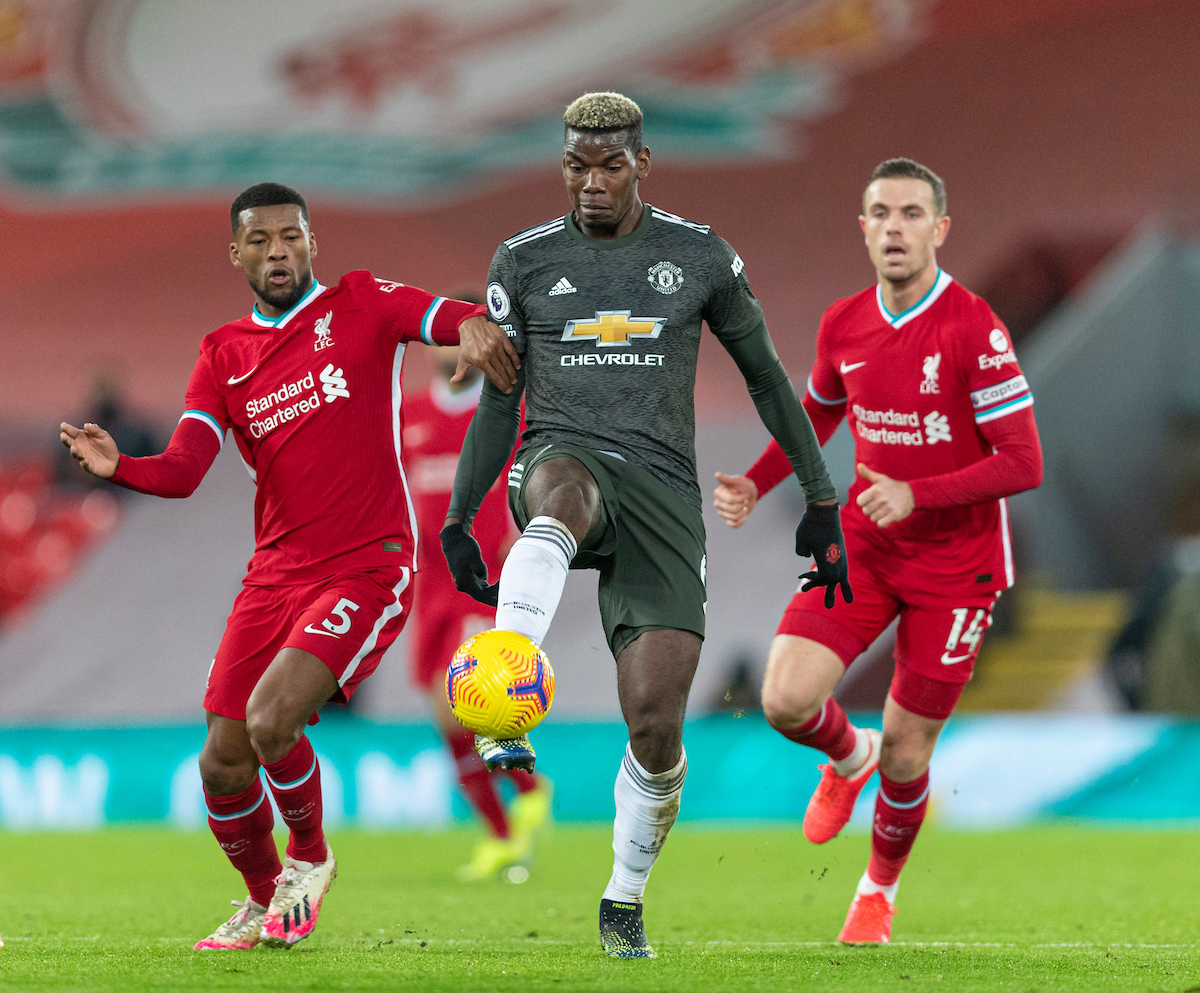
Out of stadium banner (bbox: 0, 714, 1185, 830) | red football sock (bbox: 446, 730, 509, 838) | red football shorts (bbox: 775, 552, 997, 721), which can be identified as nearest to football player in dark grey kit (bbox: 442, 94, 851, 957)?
red football shorts (bbox: 775, 552, 997, 721)

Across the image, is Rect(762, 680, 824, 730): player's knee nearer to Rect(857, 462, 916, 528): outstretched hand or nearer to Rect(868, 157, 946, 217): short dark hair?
Rect(857, 462, 916, 528): outstretched hand

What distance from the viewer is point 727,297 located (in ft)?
15.9

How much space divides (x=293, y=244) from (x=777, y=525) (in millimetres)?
12671

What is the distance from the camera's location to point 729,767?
1153cm

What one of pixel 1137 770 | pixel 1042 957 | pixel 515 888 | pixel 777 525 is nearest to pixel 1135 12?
pixel 777 525

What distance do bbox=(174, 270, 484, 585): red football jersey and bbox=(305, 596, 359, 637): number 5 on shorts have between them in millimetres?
179

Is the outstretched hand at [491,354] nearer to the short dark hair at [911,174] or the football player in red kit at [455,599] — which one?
the short dark hair at [911,174]

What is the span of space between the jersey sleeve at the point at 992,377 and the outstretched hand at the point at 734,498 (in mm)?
891

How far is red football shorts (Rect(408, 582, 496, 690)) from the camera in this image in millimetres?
8422

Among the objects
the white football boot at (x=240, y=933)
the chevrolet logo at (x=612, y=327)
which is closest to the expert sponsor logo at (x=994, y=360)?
the chevrolet logo at (x=612, y=327)

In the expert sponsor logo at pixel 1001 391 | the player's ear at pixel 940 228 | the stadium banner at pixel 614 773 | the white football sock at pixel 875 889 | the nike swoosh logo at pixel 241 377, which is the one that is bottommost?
the stadium banner at pixel 614 773

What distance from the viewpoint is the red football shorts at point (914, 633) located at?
585 cm

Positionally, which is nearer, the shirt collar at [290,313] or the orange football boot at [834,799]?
the shirt collar at [290,313]

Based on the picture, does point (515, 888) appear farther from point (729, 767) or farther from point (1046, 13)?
point (1046, 13)
